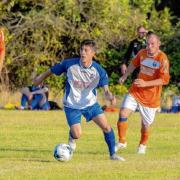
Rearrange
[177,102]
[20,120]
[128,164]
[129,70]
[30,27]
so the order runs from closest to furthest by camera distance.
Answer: [128,164] < [129,70] < [20,120] < [177,102] < [30,27]

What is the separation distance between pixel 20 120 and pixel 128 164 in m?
8.71

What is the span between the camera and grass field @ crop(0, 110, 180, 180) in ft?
32.7

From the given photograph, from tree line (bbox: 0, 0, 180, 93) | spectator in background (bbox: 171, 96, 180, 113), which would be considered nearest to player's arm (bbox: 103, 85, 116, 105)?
spectator in background (bbox: 171, 96, 180, 113)

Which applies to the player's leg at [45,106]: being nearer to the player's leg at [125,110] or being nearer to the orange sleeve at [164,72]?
the player's leg at [125,110]

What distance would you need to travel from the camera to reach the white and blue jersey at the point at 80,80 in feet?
38.5

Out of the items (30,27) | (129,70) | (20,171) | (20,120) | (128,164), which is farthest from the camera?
(30,27)

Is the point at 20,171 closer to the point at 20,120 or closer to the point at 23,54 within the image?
the point at 20,120

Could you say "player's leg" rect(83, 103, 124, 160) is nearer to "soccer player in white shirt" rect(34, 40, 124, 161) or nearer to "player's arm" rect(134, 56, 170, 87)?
"soccer player in white shirt" rect(34, 40, 124, 161)

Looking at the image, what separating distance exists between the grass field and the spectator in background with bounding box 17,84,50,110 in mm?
3911

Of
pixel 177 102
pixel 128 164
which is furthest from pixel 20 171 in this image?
pixel 177 102

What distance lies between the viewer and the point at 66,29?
27766 millimetres

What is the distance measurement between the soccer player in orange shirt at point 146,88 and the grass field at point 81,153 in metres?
0.41

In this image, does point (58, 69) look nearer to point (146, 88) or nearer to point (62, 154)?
point (62, 154)

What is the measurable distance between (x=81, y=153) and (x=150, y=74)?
1.70m
